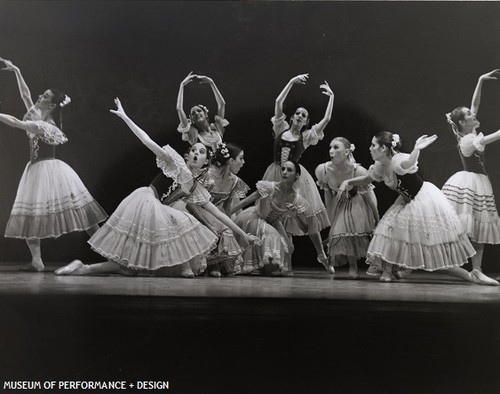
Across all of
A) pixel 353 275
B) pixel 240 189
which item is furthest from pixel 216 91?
pixel 353 275

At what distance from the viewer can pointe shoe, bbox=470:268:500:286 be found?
4.14 metres

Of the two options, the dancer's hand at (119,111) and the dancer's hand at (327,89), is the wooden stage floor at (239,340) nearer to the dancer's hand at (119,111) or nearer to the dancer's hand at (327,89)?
the dancer's hand at (119,111)

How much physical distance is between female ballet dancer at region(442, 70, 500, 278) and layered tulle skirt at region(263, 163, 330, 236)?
27.4 inches

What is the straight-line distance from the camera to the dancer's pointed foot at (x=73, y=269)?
409 centimetres

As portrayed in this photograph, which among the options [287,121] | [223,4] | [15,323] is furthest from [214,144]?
[15,323]

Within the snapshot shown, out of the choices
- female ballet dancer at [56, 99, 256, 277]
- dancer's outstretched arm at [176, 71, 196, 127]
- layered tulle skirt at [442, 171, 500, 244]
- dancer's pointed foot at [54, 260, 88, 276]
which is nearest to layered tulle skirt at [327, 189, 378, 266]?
layered tulle skirt at [442, 171, 500, 244]

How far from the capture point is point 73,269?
4.11m

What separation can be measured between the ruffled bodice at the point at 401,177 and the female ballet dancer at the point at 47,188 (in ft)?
5.06

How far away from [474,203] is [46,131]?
2.36 metres

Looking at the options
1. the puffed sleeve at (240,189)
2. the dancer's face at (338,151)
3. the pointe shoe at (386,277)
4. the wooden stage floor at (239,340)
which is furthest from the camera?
the puffed sleeve at (240,189)

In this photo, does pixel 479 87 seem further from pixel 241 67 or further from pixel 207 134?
pixel 207 134

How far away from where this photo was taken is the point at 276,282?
419 centimetres

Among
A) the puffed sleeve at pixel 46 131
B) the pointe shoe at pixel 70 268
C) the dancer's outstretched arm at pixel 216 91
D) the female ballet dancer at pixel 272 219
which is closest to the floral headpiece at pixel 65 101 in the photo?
the puffed sleeve at pixel 46 131

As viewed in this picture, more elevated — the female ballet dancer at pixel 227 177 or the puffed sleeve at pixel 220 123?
the puffed sleeve at pixel 220 123
